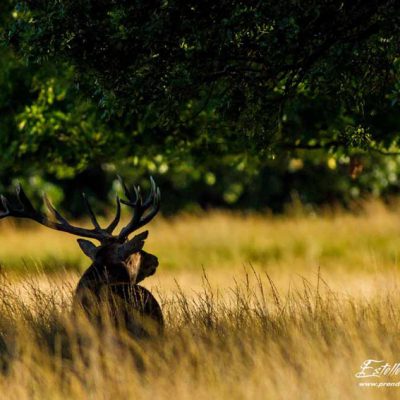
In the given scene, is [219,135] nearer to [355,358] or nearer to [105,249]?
[105,249]

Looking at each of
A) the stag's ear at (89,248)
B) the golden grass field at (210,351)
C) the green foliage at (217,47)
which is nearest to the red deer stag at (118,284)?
the stag's ear at (89,248)

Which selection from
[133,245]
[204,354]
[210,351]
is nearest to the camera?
[204,354]

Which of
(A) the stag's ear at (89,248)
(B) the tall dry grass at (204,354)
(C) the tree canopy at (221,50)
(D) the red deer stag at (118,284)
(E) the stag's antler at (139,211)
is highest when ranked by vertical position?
(C) the tree canopy at (221,50)

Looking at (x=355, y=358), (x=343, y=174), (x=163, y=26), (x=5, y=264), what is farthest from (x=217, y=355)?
(x=343, y=174)

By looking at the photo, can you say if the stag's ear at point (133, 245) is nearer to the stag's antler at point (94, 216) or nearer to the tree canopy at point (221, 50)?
the stag's antler at point (94, 216)

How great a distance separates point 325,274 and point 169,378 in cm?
1128

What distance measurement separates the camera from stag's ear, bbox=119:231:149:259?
8.84 metres

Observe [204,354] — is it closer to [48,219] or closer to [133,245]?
[133,245]

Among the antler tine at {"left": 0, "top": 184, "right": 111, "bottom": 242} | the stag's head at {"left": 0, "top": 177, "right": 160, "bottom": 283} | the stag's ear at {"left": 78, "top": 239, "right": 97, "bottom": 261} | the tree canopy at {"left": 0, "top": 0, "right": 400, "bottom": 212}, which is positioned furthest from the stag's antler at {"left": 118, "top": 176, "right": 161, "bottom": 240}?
the tree canopy at {"left": 0, "top": 0, "right": 400, "bottom": 212}

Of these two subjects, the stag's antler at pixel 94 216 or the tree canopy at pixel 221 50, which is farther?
the stag's antler at pixel 94 216

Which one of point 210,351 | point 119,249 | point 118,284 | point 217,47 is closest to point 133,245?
point 119,249

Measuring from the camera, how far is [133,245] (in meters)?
8.87

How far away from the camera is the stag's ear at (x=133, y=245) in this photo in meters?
8.84

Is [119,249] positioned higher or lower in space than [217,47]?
lower
